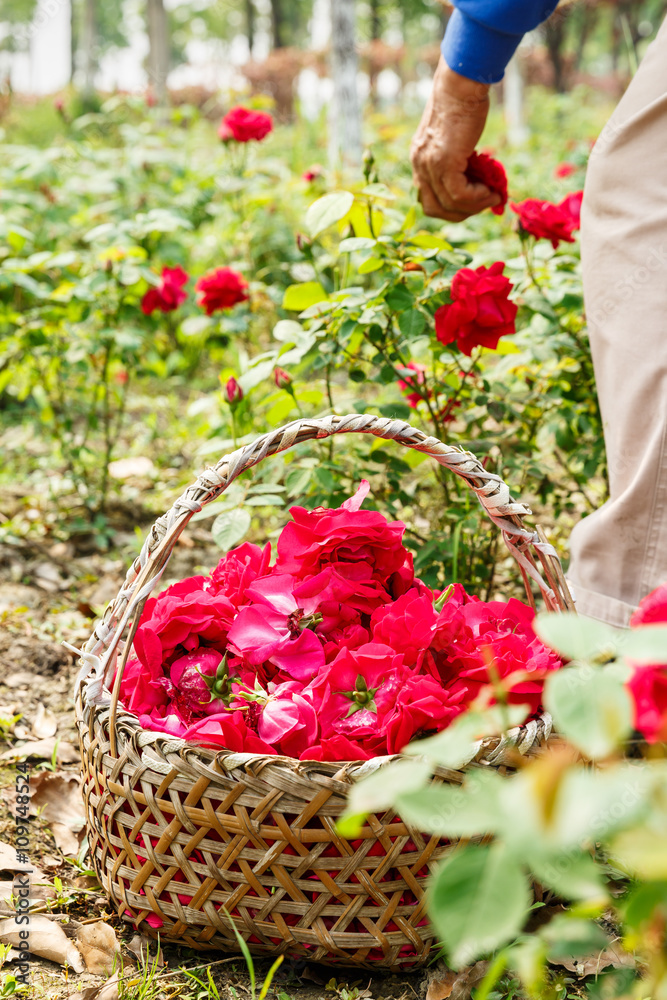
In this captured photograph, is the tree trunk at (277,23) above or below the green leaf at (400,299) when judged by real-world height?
above

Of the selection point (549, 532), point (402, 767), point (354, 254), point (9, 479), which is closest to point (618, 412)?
point (354, 254)

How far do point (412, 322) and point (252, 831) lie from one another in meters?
0.93

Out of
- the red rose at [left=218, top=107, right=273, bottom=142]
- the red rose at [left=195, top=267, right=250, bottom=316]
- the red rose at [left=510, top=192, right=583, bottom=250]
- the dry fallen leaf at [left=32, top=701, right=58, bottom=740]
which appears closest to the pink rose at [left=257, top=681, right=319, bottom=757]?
the dry fallen leaf at [left=32, top=701, right=58, bottom=740]

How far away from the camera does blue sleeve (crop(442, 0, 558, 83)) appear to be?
1.52 meters

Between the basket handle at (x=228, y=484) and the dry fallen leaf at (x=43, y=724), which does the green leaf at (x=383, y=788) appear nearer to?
the basket handle at (x=228, y=484)

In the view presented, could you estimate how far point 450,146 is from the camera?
160cm

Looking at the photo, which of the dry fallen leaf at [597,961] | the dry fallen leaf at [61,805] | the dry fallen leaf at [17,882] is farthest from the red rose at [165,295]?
the dry fallen leaf at [597,961]

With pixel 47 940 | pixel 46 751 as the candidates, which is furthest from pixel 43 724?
pixel 47 940

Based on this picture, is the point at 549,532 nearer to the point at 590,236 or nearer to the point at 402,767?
the point at 590,236

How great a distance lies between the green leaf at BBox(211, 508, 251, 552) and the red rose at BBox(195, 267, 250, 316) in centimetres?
105

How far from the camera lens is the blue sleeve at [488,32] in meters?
1.52

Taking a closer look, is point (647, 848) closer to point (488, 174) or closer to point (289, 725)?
point (289, 725)

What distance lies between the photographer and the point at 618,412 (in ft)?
4.58

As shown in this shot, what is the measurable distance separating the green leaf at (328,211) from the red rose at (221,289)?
0.74m
